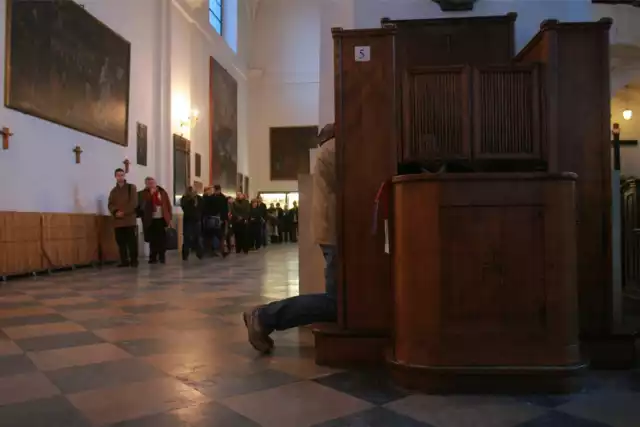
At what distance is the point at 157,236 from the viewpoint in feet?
32.8

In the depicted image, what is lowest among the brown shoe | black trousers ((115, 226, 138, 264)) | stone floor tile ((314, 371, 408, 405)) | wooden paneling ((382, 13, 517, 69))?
stone floor tile ((314, 371, 408, 405))

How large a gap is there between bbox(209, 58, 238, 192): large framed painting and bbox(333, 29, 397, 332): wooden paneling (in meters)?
15.0

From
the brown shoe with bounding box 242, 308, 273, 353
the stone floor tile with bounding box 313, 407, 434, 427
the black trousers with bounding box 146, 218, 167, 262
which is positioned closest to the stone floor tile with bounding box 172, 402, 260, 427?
the stone floor tile with bounding box 313, 407, 434, 427

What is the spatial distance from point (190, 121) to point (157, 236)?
5913 millimetres

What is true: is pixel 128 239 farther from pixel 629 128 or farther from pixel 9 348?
pixel 629 128

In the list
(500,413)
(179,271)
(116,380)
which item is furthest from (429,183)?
(179,271)

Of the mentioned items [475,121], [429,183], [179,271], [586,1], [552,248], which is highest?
[586,1]

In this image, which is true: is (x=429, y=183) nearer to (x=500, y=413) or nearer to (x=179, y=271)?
(x=500, y=413)

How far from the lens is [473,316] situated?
7.90 ft

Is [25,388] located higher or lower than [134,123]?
lower

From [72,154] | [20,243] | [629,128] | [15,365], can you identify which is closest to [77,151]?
[72,154]

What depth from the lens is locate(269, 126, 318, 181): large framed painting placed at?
23062mm

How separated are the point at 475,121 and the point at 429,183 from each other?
0.53m

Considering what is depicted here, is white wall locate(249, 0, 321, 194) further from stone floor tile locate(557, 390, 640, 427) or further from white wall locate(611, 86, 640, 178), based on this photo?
stone floor tile locate(557, 390, 640, 427)
